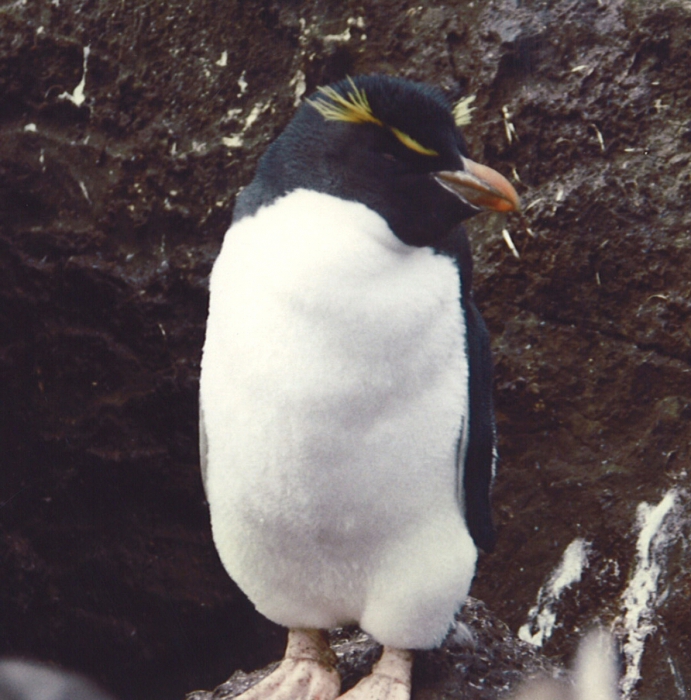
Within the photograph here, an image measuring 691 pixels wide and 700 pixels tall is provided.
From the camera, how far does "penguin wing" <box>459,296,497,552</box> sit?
1.31m

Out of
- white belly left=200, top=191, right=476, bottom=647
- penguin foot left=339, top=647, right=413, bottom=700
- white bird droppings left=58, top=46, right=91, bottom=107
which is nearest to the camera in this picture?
white belly left=200, top=191, right=476, bottom=647

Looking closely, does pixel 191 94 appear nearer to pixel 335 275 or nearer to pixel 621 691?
pixel 335 275

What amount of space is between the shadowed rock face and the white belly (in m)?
0.74

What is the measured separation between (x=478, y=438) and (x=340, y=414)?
24 centimetres

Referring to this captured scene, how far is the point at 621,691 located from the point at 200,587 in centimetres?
93

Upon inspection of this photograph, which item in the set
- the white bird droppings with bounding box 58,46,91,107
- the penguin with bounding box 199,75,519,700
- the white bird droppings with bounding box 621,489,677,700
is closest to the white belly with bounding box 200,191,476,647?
the penguin with bounding box 199,75,519,700

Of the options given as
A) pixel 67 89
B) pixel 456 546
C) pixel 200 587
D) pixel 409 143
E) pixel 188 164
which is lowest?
pixel 200 587

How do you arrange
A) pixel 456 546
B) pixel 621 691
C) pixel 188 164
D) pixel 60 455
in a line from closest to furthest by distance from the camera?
1. pixel 456 546
2. pixel 621 691
3. pixel 188 164
4. pixel 60 455

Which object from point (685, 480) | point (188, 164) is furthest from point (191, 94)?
point (685, 480)

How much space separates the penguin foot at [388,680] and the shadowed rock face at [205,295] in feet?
2.41

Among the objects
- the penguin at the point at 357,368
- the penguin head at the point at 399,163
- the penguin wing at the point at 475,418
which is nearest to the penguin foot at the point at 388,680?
the penguin at the point at 357,368

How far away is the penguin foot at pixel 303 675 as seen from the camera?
1314mm

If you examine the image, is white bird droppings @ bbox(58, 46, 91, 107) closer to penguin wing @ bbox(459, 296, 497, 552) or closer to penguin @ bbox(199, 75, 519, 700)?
penguin @ bbox(199, 75, 519, 700)

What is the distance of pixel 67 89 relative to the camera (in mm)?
2051
